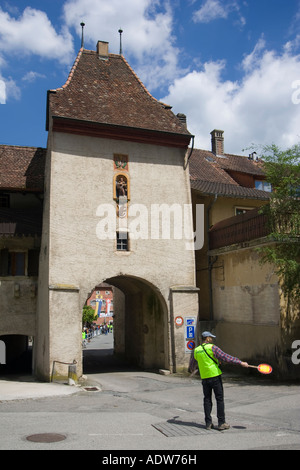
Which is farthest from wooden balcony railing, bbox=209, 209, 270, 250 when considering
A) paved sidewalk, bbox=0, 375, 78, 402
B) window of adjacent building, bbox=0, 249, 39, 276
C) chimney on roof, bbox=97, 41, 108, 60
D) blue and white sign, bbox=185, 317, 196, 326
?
chimney on roof, bbox=97, 41, 108, 60

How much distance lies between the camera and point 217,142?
31.3m

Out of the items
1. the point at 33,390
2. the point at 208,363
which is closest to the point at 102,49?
the point at 33,390

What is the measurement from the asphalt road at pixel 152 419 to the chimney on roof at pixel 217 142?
743 inches

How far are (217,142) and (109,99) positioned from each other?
42.2 ft

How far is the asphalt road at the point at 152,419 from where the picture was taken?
696 cm

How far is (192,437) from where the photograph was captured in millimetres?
7504

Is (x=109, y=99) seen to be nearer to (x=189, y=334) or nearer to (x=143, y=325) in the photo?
(x=143, y=325)

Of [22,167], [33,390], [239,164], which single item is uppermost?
[239,164]

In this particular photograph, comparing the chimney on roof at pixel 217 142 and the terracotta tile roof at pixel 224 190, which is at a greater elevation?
the chimney on roof at pixel 217 142

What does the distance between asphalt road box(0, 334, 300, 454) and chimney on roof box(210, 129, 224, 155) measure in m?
18.9

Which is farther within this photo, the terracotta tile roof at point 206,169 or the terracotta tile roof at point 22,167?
the terracotta tile roof at point 206,169

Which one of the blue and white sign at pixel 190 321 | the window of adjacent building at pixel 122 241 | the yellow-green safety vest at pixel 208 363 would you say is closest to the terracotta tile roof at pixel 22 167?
the window of adjacent building at pixel 122 241

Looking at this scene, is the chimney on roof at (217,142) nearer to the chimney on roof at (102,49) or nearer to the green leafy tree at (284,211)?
the chimney on roof at (102,49)

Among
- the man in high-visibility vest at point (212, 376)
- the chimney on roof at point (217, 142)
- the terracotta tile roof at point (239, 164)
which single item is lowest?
the man in high-visibility vest at point (212, 376)
